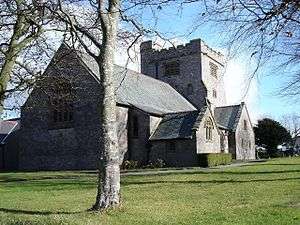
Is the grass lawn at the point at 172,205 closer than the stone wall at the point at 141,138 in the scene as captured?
Yes

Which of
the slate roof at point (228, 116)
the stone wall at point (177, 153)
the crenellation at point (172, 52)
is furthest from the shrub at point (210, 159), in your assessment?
the crenellation at point (172, 52)

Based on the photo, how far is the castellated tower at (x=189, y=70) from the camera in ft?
197

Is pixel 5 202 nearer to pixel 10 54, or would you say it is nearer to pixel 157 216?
pixel 10 54

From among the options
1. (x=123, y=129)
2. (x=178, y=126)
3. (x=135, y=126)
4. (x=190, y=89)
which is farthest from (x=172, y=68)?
(x=123, y=129)

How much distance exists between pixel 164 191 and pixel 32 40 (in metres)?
7.54

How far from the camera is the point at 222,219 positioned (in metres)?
11.1

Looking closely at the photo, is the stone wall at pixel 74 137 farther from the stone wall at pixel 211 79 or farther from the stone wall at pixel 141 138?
the stone wall at pixel 211 79

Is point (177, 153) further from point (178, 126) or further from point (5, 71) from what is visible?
point (5, 71)

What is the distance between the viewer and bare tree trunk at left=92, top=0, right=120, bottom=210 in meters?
13.0

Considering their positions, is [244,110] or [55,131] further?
[244,110]

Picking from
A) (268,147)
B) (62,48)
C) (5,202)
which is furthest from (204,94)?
(5,202)

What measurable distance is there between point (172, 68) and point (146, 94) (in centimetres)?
1298

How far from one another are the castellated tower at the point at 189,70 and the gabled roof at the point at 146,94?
1788mm

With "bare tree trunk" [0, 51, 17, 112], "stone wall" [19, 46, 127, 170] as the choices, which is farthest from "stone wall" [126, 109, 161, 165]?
"bare tree trunk" [0, 51, 17, 112]
